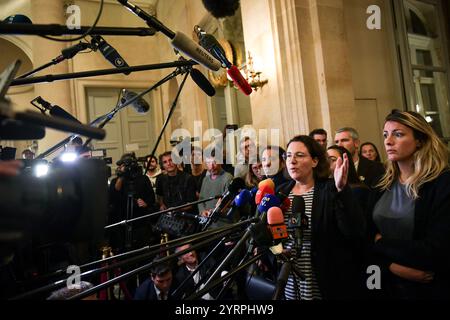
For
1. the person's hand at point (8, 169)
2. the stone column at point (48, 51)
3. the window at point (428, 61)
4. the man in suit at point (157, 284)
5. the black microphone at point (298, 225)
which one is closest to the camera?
the person's hand at point (8, 169)

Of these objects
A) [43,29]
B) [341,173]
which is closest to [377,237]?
[341,173]

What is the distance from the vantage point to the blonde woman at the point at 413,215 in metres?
1.19

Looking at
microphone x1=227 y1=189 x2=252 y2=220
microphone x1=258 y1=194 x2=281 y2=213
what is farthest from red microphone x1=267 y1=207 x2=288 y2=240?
microphone x1=227 y1=189 x2=252 y2=220

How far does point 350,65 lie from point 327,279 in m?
3.03

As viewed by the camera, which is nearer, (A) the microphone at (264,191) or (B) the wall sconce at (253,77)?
(A) the microphone at (264,191)

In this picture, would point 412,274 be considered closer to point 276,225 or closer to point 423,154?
point 423,154

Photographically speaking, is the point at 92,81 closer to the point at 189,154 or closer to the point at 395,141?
the point at 189,154

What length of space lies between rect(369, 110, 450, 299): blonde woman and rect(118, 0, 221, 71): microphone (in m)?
0.91

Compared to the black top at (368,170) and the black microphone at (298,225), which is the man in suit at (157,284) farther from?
the black top at (368,170)

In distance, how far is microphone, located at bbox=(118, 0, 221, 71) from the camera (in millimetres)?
919

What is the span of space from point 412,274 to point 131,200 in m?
2.12

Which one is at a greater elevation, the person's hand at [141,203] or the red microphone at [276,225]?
the person's hand at [141,203]

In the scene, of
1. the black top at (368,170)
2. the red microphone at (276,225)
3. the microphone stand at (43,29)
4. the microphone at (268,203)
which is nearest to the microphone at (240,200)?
the microphone at (268,203)
